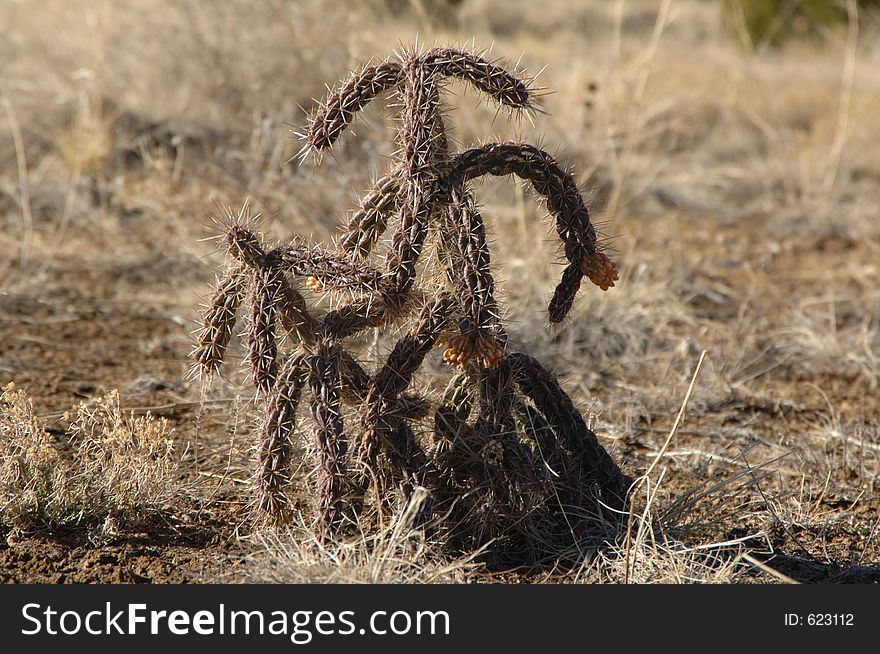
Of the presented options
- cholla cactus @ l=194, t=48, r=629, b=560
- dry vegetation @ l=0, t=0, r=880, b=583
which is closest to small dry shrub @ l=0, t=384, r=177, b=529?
dry vegetation @ l=0, t=0, r=880, b=583

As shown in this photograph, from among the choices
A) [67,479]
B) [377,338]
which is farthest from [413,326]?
[67,479]

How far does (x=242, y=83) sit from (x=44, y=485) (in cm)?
490

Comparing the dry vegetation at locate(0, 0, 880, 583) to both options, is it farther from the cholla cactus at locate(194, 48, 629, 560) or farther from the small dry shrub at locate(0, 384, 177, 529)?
the cholla cactus at locate(194, 48, 629, 560)

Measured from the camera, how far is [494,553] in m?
3.30

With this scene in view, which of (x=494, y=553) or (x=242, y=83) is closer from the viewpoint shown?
(x=494, y=553)

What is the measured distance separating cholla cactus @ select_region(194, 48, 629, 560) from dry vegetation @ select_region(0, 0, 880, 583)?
0.18 metres

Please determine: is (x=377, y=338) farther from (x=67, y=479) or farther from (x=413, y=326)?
(x=67, y=479)

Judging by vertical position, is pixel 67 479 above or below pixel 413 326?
below

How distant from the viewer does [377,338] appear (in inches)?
145

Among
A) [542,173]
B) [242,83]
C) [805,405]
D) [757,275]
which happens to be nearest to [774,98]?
[757,275]

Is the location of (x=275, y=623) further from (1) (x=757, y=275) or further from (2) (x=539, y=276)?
(1) (x=757, y=275)

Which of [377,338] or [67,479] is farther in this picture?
[377,338]

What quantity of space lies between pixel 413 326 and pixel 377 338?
1.65 ft

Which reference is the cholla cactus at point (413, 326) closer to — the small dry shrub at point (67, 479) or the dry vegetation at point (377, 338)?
the dry vegetation at point (377, 338)
